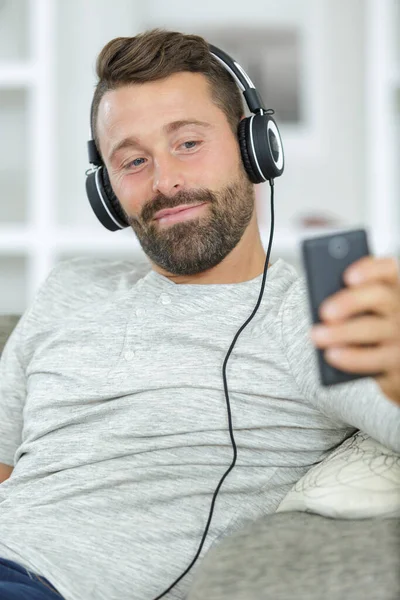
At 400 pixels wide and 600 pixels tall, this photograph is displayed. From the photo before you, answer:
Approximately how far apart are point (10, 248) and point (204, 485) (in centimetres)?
187

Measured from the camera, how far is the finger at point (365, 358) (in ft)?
2.31

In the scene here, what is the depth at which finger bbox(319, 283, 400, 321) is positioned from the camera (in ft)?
2.34

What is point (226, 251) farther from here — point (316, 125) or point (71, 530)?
point (316, 125)

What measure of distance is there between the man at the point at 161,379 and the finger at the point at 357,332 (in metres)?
0.32

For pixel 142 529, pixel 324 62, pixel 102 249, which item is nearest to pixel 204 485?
pixel 142 529

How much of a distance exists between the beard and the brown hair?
14 centimetres

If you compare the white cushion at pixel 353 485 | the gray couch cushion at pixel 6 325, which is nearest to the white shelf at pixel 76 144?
→ the gray couch cushion at pixel 6 325

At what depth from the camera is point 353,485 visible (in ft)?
3.57

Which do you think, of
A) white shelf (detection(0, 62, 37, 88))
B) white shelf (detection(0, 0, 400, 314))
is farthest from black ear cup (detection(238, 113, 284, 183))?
white shelf (detection(0, 62, 37, 88))

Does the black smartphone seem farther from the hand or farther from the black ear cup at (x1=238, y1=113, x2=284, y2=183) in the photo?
the black ear cup at (x1=238, y1=113, x2=284, y2=183)

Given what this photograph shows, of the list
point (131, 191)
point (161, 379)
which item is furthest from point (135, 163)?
point (161, 379)

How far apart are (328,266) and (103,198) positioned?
86 cm

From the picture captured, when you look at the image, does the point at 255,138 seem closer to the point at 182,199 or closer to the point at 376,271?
the point at 182,199

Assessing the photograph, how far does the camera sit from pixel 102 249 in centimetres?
295
